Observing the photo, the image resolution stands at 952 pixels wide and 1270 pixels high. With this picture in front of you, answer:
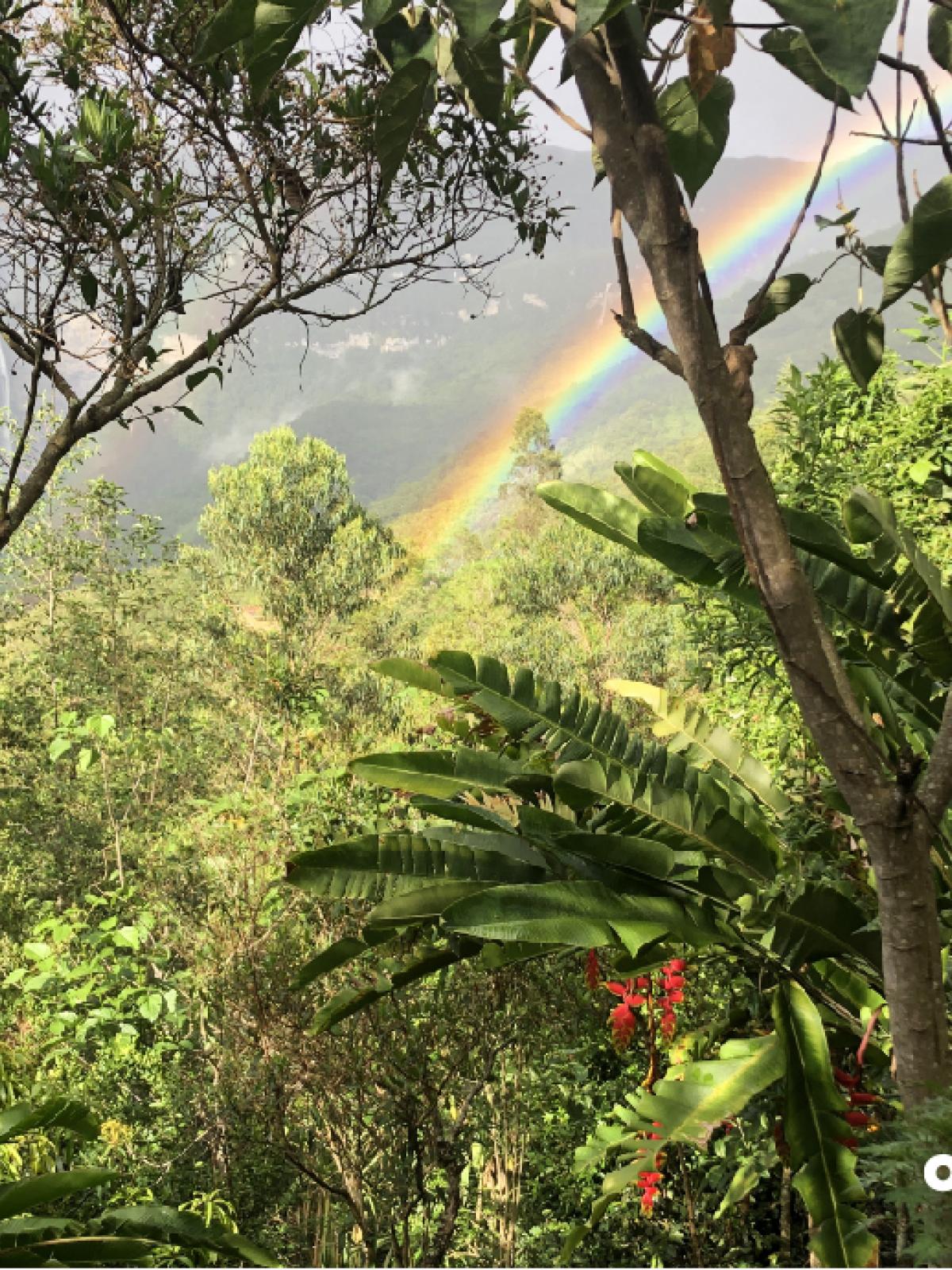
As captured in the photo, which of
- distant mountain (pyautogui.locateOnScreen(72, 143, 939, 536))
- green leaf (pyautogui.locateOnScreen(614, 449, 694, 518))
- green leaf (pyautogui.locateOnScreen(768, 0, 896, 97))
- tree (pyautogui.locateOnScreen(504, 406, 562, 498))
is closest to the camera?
green leaf (pyautogui.locateOnScreen(768, 0, 896, 97))

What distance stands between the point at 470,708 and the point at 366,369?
Result: 126646mm

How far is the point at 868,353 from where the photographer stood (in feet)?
4.11

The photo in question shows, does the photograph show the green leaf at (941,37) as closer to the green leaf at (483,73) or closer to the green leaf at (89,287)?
the green leaf at (483,73)

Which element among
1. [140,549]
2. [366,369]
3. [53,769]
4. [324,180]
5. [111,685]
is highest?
[366,369]

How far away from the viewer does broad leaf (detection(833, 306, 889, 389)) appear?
125 centimetres

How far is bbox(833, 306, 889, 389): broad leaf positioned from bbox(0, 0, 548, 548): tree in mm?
1273

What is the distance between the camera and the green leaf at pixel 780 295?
1342mm

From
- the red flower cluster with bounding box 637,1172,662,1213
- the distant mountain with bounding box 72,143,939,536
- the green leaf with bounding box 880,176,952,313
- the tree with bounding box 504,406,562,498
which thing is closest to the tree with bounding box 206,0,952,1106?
the green leaf with bounding box 880,176,952,313

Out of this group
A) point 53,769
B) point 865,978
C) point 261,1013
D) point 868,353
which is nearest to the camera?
point 868,353

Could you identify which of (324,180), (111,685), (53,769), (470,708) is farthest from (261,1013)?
(111,685)

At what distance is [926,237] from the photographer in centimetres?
99

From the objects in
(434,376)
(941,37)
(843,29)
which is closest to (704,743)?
(941,37)

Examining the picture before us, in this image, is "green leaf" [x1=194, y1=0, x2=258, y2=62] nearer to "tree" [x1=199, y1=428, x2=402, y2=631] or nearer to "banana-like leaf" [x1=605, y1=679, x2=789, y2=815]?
"banana-like leaf" [x1=605, y1=679, x2=789, y2=815]

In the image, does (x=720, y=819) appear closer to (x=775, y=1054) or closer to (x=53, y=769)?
(x=775, y=1054)
